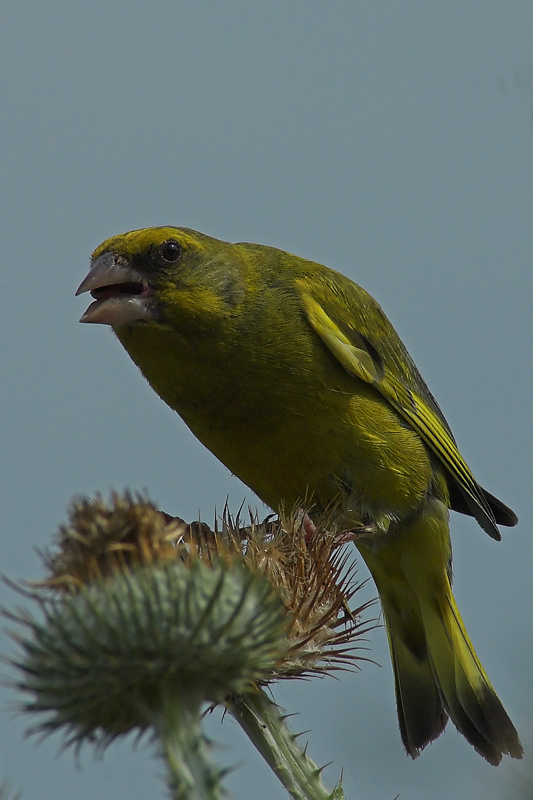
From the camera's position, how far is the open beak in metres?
4.04

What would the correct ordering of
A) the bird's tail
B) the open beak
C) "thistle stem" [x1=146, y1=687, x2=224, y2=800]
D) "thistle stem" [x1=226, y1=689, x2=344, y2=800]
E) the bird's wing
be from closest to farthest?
"thistle stem" [x1=146, y1=687, x2=224, y2=800], "thistle stem" [x1=226, y1=689, x2=344, y2=800], the open beak, the bird's wing, the bird's tail

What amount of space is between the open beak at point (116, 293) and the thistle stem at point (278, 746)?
1821mm

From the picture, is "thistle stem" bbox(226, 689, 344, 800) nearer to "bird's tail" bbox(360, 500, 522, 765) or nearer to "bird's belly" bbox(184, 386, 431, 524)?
"bird's belly" bbox(184, 386, 431, 524)

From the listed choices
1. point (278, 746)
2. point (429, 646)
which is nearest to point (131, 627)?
point (278, 746)

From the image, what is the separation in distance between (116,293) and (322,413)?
1024mm

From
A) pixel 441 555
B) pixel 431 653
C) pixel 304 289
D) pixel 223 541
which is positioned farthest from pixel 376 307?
pixel 223 541

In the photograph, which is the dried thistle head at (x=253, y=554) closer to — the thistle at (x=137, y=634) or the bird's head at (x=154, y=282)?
the thistle at (x=137, y=634)

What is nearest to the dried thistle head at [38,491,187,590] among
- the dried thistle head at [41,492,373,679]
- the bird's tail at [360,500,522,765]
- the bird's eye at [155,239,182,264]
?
the dried thistle head at [41,492,373,679]

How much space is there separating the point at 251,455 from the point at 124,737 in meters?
2.33

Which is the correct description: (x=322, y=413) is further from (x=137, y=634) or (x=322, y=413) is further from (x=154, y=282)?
(x=137, y=634)

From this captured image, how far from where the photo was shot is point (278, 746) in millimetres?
2551

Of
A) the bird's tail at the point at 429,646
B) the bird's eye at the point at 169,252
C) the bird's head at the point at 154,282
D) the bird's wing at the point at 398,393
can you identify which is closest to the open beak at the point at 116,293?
the bird's head at the point at 154,282

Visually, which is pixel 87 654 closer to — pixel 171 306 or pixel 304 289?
pixel 171 306

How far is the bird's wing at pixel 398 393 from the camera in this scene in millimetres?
4617
